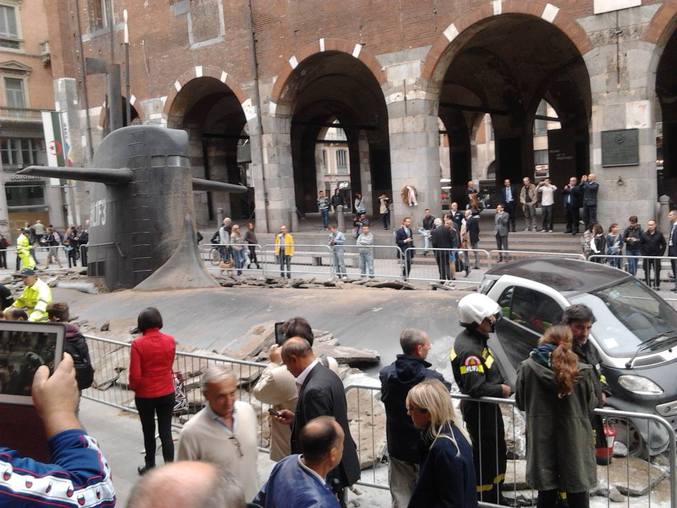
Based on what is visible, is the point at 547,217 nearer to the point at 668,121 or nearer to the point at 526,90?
the point at 526,90

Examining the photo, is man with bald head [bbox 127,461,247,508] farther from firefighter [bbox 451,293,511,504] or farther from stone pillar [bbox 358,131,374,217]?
stone pillar [bbox 358,131,374,217]

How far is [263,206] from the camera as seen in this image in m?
26.3

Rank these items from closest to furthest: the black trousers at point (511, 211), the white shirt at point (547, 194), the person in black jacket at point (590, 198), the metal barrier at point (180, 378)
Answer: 1. the metal barrier at point (180, 378)
2. the person in black jacket at point (590, 198)
3. the white shirt at point (547, 194)
4. the black trousers at point (511, 211)

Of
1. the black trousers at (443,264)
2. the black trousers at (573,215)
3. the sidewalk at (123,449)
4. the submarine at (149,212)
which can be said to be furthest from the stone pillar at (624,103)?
the sidewalk at (123,449)

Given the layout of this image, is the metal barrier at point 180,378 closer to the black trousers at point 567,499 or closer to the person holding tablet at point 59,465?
the black trousers at point 567,499

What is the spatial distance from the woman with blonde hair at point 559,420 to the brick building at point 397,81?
14.9 metres

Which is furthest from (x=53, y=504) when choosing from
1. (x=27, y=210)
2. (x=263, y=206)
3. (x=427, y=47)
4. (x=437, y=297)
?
(x=27, y=210)

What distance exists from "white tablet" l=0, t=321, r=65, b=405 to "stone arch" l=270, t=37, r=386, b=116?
67.5 ft

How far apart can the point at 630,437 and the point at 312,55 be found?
1975 centimetres

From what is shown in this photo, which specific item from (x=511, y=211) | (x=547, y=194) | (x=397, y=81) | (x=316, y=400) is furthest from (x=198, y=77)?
(x=316, y=400)

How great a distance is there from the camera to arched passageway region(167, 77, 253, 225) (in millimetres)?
28969

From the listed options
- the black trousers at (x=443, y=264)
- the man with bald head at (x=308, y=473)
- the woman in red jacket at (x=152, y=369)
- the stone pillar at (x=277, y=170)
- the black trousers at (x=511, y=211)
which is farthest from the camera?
the stone pillar at (x=277, y=170)

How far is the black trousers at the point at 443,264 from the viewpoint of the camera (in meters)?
14.5

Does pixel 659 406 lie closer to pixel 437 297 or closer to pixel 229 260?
pixel 437 297
